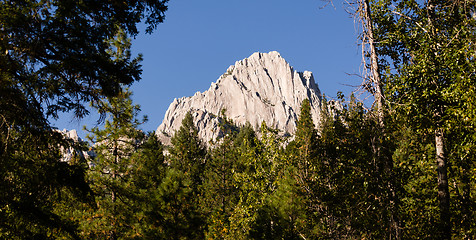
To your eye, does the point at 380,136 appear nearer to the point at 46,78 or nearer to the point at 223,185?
the point at 46,78

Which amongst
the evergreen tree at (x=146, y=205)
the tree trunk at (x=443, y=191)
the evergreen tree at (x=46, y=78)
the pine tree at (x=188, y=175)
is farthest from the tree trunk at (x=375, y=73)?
the pine tree at (x=188, y=175)

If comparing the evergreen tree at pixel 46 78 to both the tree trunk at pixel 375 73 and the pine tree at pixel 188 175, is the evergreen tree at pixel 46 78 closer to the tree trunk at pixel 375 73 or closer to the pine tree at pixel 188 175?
the tree trunk at pixel 375 73

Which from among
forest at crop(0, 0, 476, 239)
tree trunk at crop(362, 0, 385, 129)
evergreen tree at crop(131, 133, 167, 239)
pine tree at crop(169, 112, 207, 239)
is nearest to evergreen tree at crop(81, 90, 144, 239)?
evergreen tree at crop(131, 133, 167, 239)

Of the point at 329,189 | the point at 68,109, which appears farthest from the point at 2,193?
the point at 329,189

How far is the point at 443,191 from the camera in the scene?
25.1 ft

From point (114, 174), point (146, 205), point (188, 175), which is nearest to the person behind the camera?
point (114, 174)

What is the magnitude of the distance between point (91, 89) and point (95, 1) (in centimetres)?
188

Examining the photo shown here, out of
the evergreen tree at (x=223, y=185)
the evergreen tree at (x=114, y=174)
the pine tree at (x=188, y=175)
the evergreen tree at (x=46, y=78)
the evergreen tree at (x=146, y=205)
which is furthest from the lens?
the evergreen tree at (x=223, y=185)

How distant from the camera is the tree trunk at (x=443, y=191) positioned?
7242mm

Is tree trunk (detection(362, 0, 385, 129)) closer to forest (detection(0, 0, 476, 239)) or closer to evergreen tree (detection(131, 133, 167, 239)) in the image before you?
forest (detection(0, 0, 476, 239))

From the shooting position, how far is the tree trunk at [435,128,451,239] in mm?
7242

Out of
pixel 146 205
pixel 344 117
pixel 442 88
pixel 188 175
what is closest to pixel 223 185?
pixel 188 175

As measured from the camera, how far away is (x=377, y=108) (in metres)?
7.46

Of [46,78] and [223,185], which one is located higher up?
[223,185]
